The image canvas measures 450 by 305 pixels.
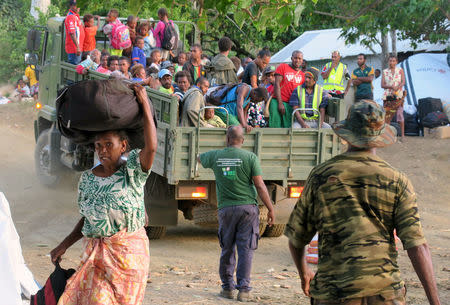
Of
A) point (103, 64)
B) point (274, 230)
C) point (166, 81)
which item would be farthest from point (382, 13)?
point (274, 230)

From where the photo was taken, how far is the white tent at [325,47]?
73.4 feet

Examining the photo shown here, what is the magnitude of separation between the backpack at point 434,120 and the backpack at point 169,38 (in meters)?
7.64

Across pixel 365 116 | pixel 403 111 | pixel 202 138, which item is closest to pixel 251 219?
pixel 202 138

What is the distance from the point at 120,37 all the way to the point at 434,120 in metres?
8.75

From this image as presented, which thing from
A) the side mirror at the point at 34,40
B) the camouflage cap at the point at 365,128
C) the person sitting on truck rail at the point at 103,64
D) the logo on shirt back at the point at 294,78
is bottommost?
the camouflage cap at the point at 365,128

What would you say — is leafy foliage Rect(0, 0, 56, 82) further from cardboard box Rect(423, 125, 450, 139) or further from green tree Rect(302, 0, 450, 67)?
cardboard box Rect(423, 125, 450, 139)

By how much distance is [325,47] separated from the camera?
2323cm

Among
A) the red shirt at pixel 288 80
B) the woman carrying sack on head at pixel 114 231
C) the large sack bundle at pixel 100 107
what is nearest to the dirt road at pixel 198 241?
the red shirt at pixel 288 80

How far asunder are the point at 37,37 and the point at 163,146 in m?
4.36

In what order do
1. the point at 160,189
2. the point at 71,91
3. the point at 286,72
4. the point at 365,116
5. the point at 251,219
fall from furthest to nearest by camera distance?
the point at 286,72 < the point at 160,189 < the point at 251,219 < the point at 71,91 < the point at 365,116

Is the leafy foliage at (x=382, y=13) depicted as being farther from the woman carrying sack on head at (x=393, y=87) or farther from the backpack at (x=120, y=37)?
the backpack at (x=120, y=37)

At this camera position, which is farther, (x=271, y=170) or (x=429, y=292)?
(x=271, y=170)

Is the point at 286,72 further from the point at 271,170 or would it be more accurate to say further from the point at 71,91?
the point at 71,91

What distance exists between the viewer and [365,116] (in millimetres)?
3646
